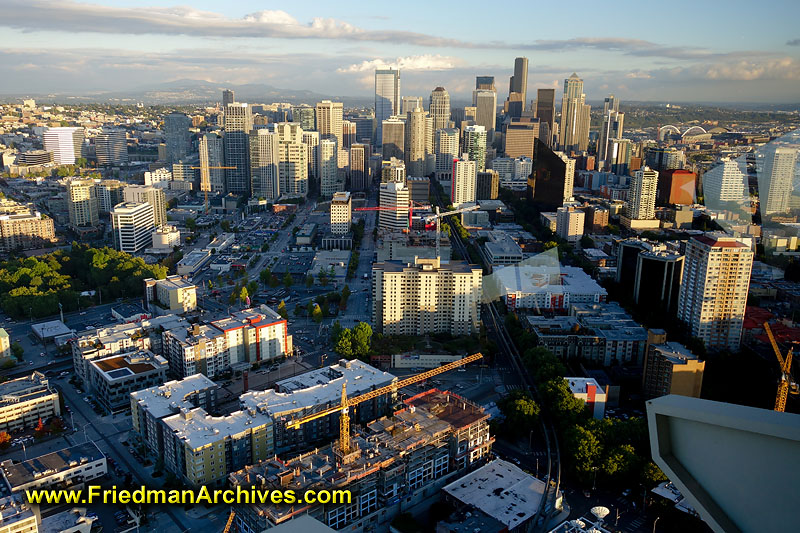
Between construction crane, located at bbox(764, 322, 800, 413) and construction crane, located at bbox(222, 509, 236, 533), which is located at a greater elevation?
construction crane, located at bbox(764, 322, 800, 413)

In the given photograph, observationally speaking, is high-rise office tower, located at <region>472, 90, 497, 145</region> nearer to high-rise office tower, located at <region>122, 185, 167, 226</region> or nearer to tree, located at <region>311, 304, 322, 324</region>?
high-rise office tower, located at <region>122, 185, 167, 226</region>

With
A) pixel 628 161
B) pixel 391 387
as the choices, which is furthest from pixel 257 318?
pixel 628 161

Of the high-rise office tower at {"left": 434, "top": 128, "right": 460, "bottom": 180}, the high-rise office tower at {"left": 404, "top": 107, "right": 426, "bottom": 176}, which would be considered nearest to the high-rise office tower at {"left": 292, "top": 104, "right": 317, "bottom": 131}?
the high-rise office tower at {"left": 404, "top": 107, "right": 426, "bottom": 176}

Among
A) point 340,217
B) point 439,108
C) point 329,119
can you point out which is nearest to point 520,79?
point 439,108

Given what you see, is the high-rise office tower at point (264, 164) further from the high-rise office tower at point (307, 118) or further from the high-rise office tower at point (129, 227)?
the high-rise office tower at point (307, 118)

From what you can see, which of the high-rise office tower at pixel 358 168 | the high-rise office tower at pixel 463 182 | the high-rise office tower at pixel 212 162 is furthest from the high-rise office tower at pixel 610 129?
the high-rise office tower at pixel 212 162

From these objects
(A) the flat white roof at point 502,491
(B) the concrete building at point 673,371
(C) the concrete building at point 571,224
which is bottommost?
(A) the flat white roof at point 502,491
